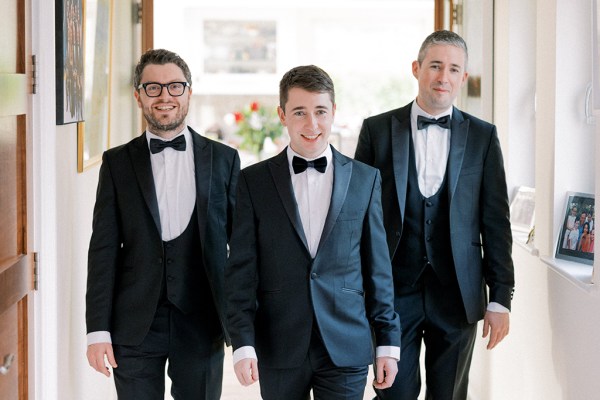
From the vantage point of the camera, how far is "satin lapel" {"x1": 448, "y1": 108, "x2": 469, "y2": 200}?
3006 millimetres

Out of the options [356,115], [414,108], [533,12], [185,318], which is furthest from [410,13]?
[185,318]

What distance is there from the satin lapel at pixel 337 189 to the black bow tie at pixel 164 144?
21.3 inches

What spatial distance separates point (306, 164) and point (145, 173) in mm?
555

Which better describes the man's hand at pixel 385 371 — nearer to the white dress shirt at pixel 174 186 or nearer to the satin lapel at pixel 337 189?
the satin lapel at pixel 337 189

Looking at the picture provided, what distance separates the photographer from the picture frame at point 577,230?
3.00m

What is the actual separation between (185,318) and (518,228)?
6.47ft

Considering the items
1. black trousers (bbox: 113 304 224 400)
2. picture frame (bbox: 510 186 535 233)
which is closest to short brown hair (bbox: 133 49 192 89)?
black trousers (bbox: 113 304 224 400)

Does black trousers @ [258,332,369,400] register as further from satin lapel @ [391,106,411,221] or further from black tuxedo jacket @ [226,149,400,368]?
satin lapel @ [391,106,411,221]

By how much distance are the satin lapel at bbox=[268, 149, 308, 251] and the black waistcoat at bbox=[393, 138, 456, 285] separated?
1.90ft

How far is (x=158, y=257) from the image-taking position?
282cm

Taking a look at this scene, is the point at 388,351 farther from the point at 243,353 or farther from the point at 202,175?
the point at 202,175

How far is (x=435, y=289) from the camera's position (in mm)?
3025

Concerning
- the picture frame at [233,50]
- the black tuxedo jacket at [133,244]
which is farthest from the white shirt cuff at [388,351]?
the picture frame at [233,50]

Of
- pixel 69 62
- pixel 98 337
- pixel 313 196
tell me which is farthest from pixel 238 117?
pixel 313 196
